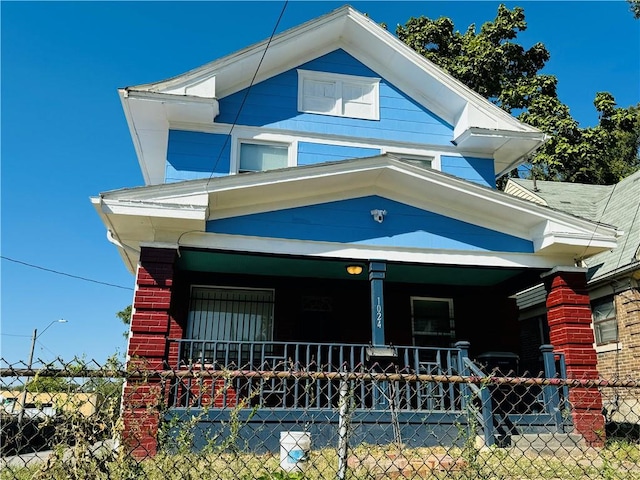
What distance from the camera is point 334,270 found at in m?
9.77

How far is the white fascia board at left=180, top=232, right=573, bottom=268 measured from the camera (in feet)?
26.8

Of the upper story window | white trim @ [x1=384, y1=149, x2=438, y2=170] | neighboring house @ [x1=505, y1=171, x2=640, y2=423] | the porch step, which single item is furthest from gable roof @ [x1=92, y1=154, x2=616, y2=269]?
the porch step

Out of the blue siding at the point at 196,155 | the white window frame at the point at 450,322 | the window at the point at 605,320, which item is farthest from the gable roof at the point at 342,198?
the window at the point at 605,320

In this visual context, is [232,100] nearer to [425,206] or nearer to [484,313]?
[425,206]

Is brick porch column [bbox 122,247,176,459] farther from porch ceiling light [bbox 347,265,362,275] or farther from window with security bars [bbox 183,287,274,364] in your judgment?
porch ceiling light [bbox 347,265,362,275]

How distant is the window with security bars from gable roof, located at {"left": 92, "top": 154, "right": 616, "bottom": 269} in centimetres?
209

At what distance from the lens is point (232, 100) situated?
1027 cm

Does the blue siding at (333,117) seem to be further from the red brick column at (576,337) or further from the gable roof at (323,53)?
the red brick column at (576,337)

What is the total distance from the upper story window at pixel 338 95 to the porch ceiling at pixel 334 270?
321cm

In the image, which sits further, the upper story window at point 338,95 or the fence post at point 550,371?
the upper story window at point 338,95

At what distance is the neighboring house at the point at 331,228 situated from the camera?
791cm

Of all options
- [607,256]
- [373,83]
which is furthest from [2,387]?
[607,256]

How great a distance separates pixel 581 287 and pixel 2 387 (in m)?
8.60

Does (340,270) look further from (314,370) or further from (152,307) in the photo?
(152,307)
